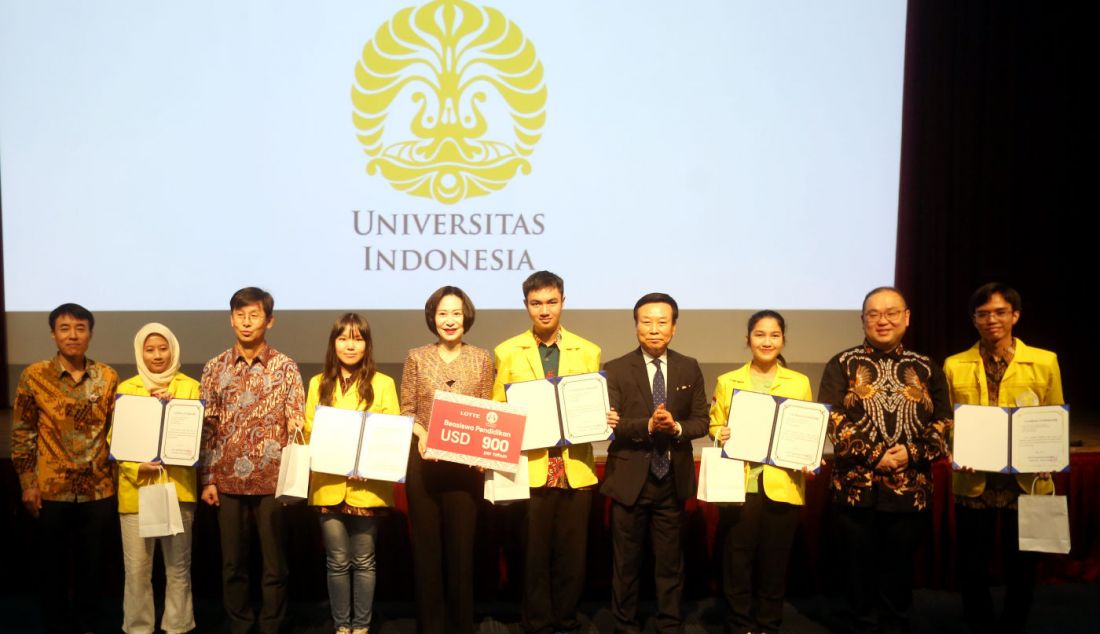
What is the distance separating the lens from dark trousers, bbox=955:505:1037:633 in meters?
3.34

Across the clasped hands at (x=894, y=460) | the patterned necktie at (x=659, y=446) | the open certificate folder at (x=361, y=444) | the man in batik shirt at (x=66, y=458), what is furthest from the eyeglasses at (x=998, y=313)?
the man in batik shirt at (x=66, y=458)

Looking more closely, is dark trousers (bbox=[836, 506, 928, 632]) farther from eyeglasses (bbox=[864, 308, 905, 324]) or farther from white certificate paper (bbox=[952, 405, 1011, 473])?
eyeglasses (bbox=[864, 308, 905, 324])

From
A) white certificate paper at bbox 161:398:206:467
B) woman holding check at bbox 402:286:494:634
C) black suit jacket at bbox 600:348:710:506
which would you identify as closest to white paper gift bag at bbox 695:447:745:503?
black suit jacket at bbox 600:348:710:506

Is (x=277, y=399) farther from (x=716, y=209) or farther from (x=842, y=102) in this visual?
(x=842, y=102)

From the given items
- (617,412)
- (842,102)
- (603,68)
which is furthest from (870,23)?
(617,412)

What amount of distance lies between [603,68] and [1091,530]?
3.82 metres

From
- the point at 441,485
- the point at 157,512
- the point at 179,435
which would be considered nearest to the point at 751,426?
the point at 441,485

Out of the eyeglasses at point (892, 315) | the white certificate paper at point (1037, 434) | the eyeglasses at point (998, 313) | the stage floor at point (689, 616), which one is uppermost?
the eyeglasses at point (998, 313)

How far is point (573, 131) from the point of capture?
4.80 meters

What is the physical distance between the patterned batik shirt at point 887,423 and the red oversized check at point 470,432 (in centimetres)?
138

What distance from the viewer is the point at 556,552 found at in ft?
10.7

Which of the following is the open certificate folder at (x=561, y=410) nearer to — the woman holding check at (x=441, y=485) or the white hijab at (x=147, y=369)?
the woman holding check at (x=441, y=485)

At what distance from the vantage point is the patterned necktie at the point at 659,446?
3.18m

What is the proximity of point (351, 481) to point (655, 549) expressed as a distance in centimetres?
130
